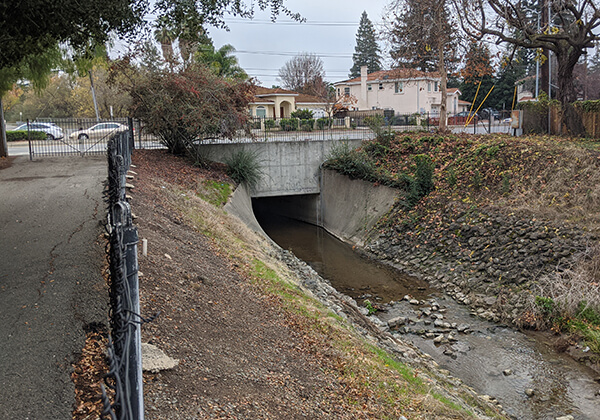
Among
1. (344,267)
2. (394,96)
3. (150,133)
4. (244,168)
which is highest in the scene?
(394,96)

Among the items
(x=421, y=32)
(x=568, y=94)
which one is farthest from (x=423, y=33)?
(x=568, y=94)

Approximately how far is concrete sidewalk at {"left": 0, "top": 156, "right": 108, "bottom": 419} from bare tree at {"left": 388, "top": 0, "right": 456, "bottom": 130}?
65.7 ft

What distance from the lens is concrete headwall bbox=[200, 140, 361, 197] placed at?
91.4ft

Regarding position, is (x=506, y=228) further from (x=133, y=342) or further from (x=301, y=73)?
(x=301, y=73)

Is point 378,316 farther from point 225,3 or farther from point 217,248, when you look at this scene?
point 225,3

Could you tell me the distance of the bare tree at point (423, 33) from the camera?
90.1 feet

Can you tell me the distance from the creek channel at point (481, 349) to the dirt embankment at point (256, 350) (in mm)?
1088

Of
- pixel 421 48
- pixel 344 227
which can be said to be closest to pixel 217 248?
pixel 344 227

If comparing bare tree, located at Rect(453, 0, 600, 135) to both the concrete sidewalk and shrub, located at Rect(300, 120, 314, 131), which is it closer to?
shrub, located at Rect(300, 120, 314, 131)

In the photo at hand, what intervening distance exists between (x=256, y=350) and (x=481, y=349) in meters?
7.54

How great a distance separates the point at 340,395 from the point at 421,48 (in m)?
26.0

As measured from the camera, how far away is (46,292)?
7.28 m

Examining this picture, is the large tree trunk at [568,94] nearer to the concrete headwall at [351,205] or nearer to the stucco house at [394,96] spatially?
the concrete headwall at [351,205]

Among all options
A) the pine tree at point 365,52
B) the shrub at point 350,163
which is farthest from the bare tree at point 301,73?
the shrub at point 350,163
